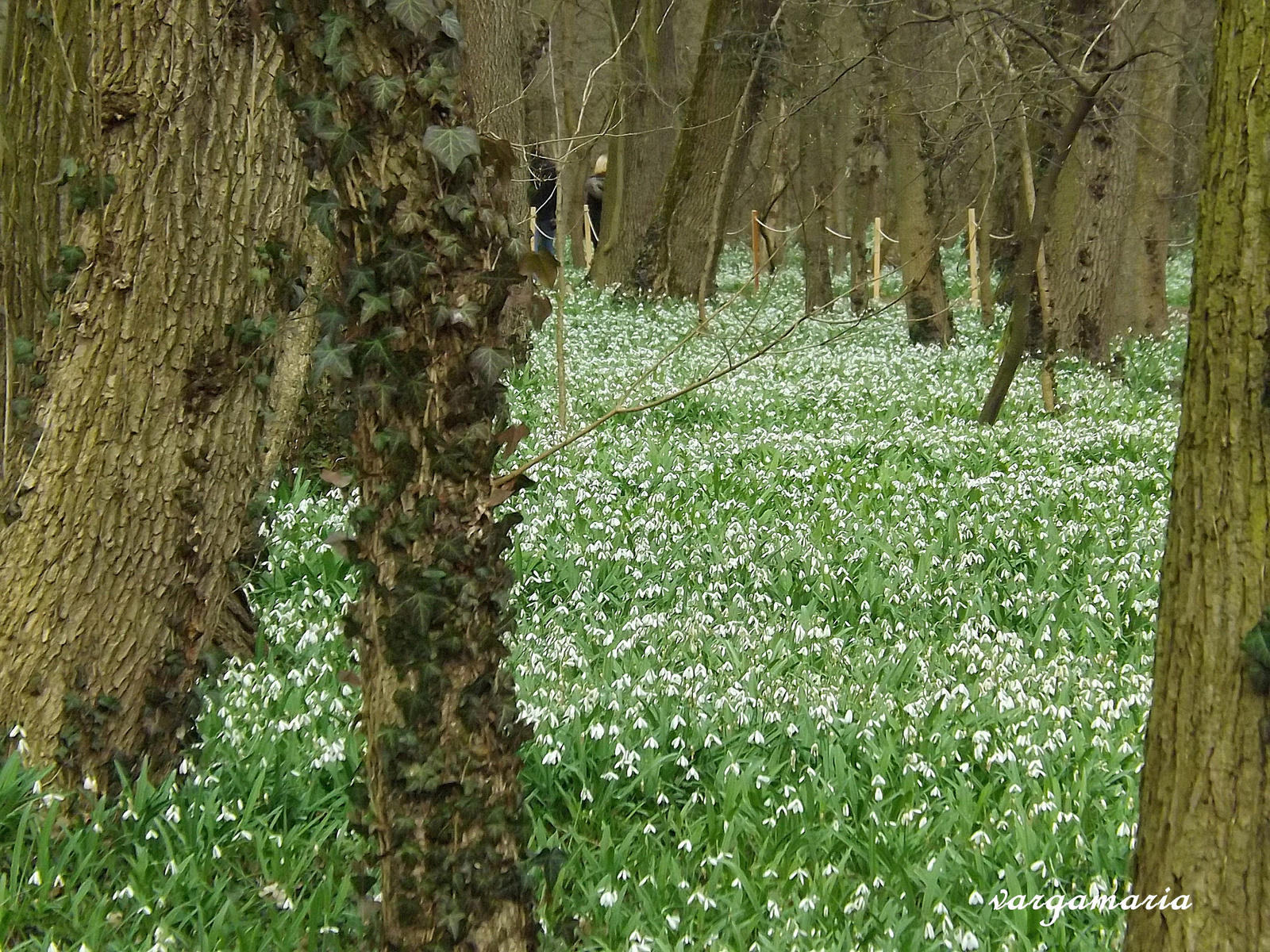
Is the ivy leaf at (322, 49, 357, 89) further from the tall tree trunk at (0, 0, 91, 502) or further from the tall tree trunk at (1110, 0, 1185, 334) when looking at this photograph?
the tall tree trunk at (1110, 0, 1185, 334)

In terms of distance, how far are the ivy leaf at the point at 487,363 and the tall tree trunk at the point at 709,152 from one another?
10.9 meters

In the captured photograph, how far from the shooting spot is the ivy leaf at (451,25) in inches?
100

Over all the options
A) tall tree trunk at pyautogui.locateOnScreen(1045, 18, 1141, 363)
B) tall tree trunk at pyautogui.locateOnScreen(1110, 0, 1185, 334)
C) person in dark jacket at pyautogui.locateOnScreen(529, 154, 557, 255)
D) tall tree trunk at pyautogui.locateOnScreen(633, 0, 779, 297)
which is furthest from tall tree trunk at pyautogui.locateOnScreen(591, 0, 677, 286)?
tall tree trunk at pyautogui.locateOnScreen(1110, 0, 1185, 334)

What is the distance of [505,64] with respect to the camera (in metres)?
10.7

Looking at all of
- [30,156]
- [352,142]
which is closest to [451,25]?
[352,142]

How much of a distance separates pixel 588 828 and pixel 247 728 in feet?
4.54

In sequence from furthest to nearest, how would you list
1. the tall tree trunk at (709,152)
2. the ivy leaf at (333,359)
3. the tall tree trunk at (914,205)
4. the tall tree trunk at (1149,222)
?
1. the tall tree trunk at (709,152)
2. the tall tree trunk at (914,205)
3. the tall tree trunk at (1149,222)
4. the ivy leaf at (333,359)

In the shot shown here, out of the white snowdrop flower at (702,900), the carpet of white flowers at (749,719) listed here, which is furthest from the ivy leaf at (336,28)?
the white snowdrop flower at (702,900)

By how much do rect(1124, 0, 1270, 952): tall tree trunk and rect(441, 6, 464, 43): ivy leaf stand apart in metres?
1.46

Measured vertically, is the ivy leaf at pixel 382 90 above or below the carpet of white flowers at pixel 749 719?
above

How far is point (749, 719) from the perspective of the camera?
14.2ft

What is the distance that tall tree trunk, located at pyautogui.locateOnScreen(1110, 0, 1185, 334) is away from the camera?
40.8 ft

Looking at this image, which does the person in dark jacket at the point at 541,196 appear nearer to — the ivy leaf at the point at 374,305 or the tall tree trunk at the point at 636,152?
the ivy leaf at the point at 374,305

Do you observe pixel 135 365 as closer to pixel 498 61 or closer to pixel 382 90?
pixel 382 90
